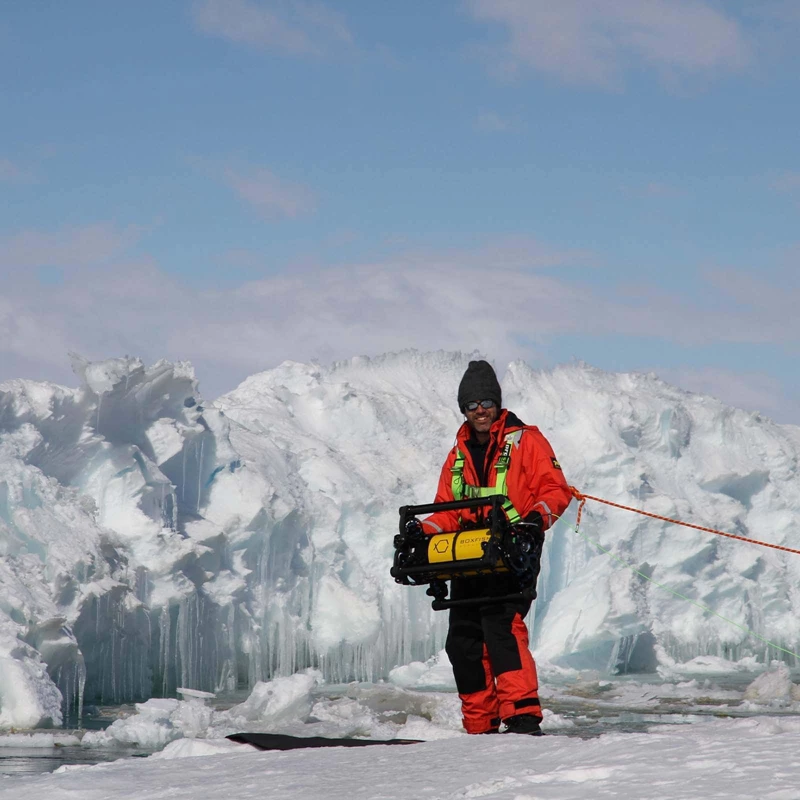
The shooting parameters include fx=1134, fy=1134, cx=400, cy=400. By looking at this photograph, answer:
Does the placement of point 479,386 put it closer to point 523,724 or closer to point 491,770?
point 523,724

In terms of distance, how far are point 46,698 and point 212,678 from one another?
5739mm

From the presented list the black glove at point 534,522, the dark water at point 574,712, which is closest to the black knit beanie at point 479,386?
the black glove at point 534,522

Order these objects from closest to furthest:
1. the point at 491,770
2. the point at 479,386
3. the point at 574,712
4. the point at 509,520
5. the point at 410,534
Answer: the point at 491,770
the point at 509,520
the point at 410,534
the point at 479,386
the point at 574,712

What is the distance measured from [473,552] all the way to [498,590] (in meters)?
0.27

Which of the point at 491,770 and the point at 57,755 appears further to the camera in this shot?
the point at 57,755

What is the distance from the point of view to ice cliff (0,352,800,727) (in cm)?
1473

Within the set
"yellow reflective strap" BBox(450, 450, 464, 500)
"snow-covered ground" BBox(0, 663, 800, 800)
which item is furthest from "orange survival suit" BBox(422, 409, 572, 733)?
"snow-covered ground" BBox(0, 663, 800, 800)

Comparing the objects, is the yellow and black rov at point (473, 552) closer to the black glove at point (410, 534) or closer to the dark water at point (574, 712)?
the black glove at point (410, 534)

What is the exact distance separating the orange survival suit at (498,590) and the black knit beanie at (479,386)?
0.36 feet

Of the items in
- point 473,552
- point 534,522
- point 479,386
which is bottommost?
point 473,552

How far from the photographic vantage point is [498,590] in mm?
4684

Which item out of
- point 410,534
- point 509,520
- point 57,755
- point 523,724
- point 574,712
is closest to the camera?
point 523,724

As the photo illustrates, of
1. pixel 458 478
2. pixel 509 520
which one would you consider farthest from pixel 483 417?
pixel 509 520

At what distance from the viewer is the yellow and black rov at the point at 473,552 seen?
4.48 meters
